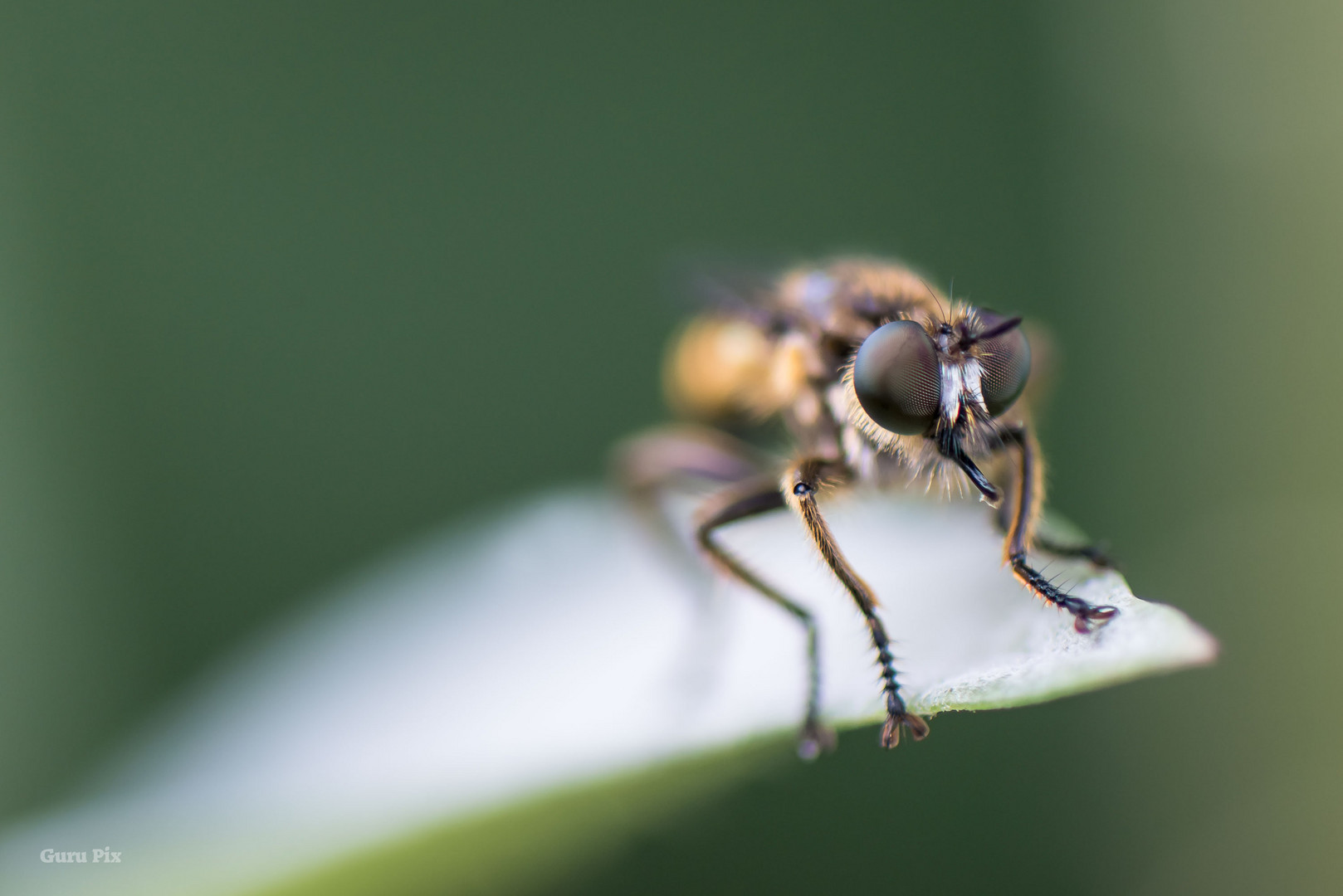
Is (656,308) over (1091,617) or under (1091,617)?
over

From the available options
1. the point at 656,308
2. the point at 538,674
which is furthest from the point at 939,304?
the point at 656,308

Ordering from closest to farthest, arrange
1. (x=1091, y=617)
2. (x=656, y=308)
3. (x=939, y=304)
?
(x=1091, y=617), (x=939, y=304), (x=656, y=308)

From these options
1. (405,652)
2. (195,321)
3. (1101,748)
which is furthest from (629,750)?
(195,321)

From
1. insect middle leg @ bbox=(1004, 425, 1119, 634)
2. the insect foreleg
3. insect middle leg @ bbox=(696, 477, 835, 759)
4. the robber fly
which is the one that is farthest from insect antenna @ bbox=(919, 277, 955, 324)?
insect middle leg @ bbox=(696, 477, 835, 759)

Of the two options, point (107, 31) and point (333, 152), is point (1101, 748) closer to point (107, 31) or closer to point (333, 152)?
point (333, 152)

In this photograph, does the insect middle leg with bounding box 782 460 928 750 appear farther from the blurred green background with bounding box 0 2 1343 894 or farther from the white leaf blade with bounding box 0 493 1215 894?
the blurred green background with bounding box 0 2 1343 894

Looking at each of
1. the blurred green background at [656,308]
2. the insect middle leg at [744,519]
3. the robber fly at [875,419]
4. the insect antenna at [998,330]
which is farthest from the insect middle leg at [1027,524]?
the blurred green background at [656,308]

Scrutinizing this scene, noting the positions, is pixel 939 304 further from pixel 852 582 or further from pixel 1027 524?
pixel 852 582
